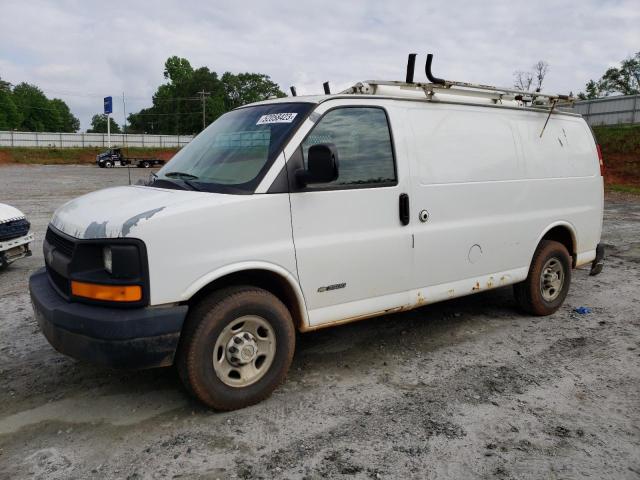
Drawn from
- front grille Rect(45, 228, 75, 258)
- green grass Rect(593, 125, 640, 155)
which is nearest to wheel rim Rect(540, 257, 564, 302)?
front grille Rect(45, 228, 75, 258)

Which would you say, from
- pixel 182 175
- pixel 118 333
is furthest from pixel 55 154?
pixel 118 333

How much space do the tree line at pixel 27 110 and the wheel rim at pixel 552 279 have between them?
322 ft

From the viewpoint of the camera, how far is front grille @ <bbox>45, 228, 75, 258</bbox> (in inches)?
133

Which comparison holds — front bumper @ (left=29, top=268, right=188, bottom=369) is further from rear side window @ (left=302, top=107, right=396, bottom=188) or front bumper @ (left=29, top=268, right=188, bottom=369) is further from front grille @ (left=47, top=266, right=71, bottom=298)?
rear side window @ (left=302, top=107, right=396, bottom=188)

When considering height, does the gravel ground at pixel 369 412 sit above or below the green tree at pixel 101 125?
below

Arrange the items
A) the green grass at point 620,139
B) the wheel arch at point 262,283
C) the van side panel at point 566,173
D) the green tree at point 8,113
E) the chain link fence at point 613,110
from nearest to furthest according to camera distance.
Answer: the wheel arch at point 262,283, the van side panel at point 566,173, the green grass at point 620,139, the chain link fence at point 613,110, the green tree at point 8,113

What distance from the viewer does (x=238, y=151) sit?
392 centimetres

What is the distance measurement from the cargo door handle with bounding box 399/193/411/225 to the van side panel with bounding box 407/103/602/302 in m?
0.09

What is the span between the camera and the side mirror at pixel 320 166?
3504mm

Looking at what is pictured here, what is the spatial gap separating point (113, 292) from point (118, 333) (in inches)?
9.6

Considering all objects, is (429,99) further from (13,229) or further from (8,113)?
(8,113)

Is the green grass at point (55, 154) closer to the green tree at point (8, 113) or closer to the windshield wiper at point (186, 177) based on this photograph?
the green tree at point (8, 113)

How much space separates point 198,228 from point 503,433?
7.48 ft

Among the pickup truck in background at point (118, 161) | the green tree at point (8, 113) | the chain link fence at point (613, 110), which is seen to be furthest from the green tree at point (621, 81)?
the green tree at point (8, 113)
